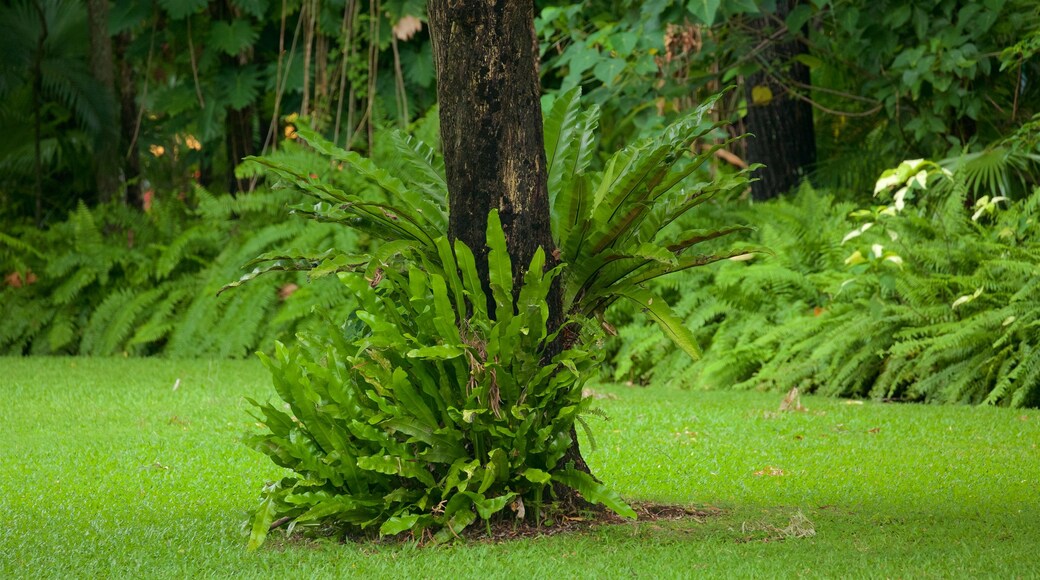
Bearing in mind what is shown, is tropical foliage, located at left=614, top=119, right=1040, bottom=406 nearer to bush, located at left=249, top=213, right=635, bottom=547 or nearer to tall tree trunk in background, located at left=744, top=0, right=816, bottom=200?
tall tree trunk in background, located at left=744, top=0, right=816, bottom=200

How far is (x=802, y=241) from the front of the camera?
8.95 metres

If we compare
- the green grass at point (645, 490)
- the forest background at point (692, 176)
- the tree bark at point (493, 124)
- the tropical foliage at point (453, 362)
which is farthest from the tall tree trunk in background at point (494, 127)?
the forest background at point (692, 176)

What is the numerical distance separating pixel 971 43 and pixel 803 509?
541 centimetres

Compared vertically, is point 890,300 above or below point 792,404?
above

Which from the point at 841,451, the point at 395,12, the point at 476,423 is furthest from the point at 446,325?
the point at 395,12

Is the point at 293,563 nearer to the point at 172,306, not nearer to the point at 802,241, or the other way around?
the point at 802,241

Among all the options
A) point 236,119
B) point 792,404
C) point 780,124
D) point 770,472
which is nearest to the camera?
point 770,472

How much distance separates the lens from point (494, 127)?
159 inches

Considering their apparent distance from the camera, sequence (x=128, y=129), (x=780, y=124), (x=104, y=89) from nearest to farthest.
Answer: (x=780, y=124)
(x=104, y=89)
(x=128, y=129)

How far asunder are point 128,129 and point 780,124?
807 centimetres

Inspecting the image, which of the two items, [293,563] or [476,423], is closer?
[293,563]

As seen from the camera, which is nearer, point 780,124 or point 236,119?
point 780,124

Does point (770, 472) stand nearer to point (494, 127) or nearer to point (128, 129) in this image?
point (494, 127)

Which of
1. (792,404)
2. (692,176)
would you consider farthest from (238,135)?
(792,404)
